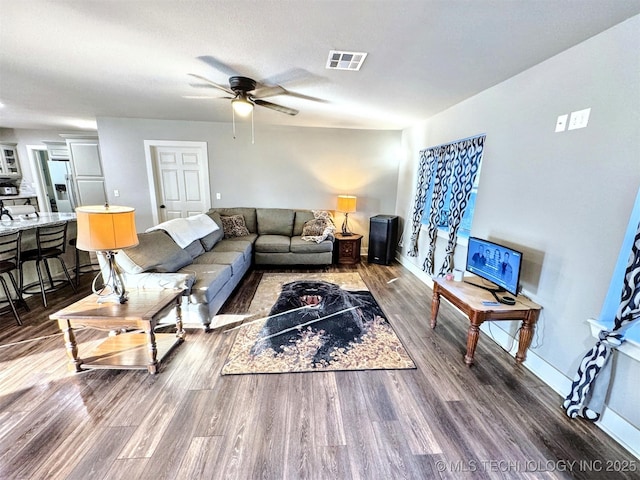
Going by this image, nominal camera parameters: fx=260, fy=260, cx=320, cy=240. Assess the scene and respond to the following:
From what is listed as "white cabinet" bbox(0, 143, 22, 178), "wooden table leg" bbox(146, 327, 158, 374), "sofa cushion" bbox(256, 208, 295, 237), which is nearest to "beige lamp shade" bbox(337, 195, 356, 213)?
"sofa cushion" bbox(256, 208, 295, 237)

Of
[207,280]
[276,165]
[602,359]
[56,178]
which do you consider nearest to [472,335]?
[602,359]

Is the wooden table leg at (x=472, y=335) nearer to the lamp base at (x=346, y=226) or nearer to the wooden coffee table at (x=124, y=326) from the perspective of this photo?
the wooden coffee table at (x=124, y=326)

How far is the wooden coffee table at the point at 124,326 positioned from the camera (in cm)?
189

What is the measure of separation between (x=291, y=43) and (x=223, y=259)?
2.51m

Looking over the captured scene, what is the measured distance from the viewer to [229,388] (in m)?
1.92

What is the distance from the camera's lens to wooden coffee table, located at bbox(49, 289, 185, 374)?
189 centimetres

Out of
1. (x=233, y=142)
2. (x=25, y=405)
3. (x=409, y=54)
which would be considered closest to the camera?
(x=25, y=405)

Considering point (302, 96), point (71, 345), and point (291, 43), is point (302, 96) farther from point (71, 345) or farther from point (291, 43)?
point (71, 345)

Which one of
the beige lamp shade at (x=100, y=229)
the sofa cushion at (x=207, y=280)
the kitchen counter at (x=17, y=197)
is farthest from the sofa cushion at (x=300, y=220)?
the kitchen counter at (x=17, y=197)

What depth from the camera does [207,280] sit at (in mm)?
2688

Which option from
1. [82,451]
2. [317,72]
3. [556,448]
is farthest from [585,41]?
[82,451]

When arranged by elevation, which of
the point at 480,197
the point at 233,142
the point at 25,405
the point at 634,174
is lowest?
the point at 25,405

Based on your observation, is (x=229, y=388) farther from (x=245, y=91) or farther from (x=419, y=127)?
(x=419, y=127)

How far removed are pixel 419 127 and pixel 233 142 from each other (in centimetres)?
340
